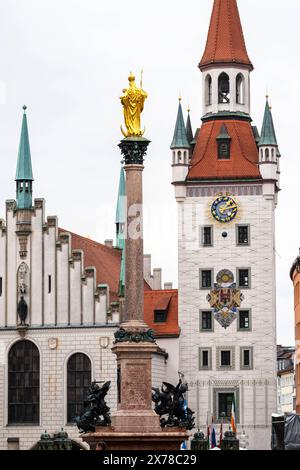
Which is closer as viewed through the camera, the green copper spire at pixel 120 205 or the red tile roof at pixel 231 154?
the red tile roof at pixel 231 154

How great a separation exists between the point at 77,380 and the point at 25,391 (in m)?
3.41

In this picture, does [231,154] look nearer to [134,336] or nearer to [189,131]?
[189,131]

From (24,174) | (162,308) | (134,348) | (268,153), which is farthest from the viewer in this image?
(268,153)

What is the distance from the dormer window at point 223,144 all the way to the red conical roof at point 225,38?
195 inches

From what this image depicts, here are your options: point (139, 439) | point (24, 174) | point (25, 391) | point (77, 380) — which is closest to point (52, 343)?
point (77, 380)

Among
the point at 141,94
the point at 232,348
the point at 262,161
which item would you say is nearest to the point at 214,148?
the point at 262,161

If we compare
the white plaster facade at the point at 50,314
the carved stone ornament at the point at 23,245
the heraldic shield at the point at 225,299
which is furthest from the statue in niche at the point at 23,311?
the heraldic shield at the point at 225,299

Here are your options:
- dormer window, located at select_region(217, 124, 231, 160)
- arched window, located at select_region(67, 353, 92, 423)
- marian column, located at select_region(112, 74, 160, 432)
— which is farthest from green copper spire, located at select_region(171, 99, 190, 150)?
marian column, located at select_region(112, 74, 160, 432)

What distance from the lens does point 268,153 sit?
118688 mm

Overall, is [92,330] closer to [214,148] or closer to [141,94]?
[214,148]

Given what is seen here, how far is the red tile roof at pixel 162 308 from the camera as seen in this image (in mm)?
117250

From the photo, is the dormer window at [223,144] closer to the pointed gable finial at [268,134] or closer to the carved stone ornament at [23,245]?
the pointed gable finial at [268,134]

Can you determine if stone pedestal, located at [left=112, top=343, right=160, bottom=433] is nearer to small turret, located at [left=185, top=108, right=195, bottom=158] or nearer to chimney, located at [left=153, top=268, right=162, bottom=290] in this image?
small turret, located at [left=185, top=108, right=195, bottom=158]

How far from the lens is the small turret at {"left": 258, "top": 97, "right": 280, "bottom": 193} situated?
11819 cm
